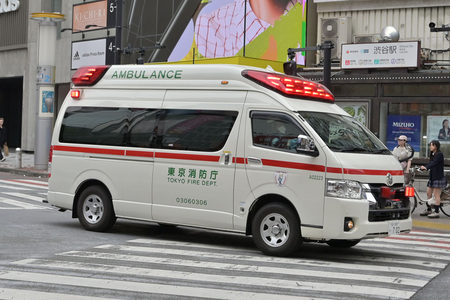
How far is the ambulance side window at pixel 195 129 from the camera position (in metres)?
9.89

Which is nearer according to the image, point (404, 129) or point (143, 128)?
point (143, 128)

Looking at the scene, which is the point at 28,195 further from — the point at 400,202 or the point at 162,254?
the point at 400,202

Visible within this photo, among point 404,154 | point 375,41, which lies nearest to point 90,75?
point 404,154

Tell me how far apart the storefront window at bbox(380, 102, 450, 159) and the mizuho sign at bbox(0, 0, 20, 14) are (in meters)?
24.1

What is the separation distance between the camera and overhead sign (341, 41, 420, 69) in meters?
21.3

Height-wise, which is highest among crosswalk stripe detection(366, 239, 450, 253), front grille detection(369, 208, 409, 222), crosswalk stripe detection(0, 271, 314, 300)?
front grille detection(369, 208, 409, 222)

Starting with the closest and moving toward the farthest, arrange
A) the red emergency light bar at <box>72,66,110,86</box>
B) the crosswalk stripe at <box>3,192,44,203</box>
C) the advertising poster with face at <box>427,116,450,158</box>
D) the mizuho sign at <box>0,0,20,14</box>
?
1. the red emergency light bar at <box>72,66,110,86</box>
2. the crosswalk stripe at <box>3,192,44,203</box>
3. the advertising poster with face at <box>427,116,450,158</box>
4. the mizuho sign at <box>0,0,20,14</box>

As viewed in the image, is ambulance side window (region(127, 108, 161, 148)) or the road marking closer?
ambulance side window (region(127, 108, 161, 148))

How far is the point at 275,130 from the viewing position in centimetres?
952

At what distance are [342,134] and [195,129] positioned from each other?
7.10ft

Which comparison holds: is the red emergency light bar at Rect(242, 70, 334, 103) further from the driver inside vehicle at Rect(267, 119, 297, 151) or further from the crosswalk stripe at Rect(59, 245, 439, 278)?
the crosswalk stripe at Rect(59, 245, 439, 278)

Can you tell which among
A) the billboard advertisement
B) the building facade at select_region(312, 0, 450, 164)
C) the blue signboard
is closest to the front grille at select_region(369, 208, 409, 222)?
the building facade at select_region(312, 0, 450, 164)

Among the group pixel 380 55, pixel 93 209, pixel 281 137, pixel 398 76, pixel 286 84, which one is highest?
pixel 380 55

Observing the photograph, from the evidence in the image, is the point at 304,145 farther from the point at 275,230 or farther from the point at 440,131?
the point at 440,131
